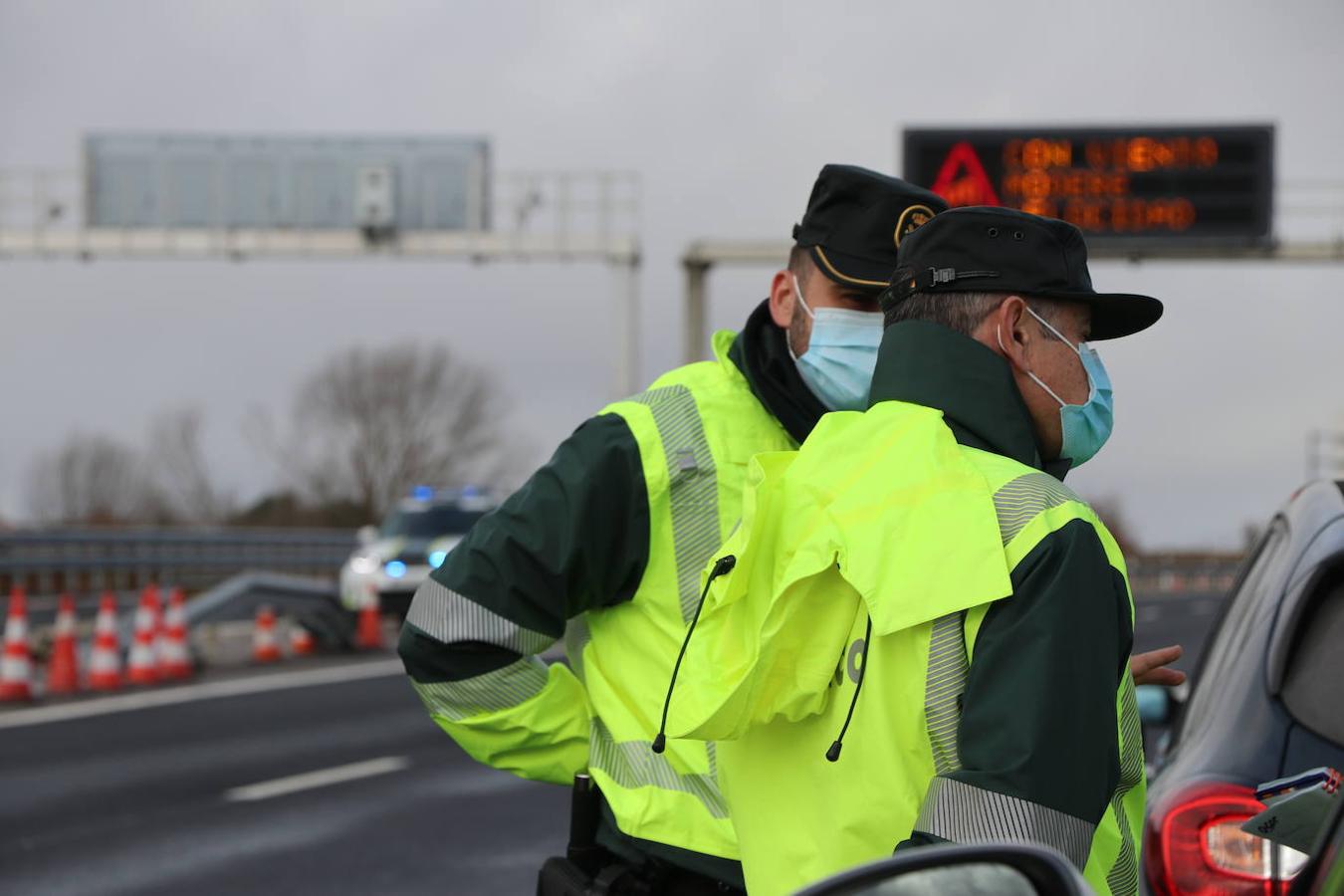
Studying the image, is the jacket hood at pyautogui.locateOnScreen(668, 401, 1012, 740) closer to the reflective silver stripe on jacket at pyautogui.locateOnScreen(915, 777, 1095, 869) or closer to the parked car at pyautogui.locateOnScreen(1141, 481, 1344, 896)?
the reflective silver stripe on jacket at pyautogui.locateOnScreen(915, 777, 1095, 869)

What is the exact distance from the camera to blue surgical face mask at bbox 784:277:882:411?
313 cm

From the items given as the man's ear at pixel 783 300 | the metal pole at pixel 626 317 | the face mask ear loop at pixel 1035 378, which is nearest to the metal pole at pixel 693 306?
the metal pole at pixel 626 317

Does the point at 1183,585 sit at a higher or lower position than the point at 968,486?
lower

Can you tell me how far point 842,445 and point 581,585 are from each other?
2.90 ft

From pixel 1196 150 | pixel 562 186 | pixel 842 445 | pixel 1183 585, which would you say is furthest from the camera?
pixel 1183 585

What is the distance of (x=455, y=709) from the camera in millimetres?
3180

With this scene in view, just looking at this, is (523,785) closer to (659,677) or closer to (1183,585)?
(659,677)

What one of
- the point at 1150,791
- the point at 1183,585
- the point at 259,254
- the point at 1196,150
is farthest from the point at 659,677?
the point at 1183,585

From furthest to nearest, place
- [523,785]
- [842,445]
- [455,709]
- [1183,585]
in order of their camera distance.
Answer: [1183,585] < [523,785] < [455,709] < [842,445]

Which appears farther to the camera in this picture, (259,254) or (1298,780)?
(259,254)

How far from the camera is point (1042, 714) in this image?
6.25ft

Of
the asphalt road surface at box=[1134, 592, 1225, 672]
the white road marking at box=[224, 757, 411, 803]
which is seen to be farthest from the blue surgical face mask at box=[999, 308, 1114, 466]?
the asphalt road surface at box=[1134, 592, 1225, 672]

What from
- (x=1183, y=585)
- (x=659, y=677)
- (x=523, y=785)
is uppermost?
(x=659, y=677)

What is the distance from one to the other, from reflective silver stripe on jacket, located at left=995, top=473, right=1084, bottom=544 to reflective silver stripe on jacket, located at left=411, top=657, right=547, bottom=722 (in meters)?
1.29
